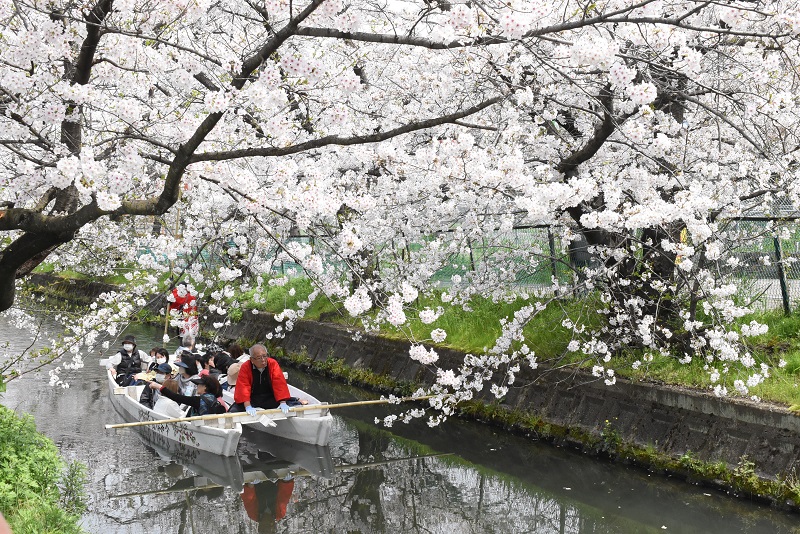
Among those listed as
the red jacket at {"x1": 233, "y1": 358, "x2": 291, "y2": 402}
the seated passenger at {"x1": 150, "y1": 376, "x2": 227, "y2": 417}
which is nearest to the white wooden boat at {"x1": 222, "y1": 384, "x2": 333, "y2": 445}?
the red jacket at {"x1": 233, "y1": 358, "x2": 291, "y2": 402}

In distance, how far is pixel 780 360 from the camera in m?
9.31

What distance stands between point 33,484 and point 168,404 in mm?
5502

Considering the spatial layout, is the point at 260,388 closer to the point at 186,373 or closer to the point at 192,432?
the point at 192,432

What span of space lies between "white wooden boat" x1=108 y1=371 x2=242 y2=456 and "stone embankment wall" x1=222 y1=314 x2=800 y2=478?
3603 mm

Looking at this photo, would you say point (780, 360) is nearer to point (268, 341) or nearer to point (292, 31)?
point (292, 31)

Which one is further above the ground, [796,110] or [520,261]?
[796,110]

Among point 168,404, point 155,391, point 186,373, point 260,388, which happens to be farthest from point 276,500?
point 155,391

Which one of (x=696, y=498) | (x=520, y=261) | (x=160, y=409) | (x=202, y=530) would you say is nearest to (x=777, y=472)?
(x=696, y=498)

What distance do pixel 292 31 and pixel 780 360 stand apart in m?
7.15

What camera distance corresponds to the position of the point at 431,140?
32.0ft

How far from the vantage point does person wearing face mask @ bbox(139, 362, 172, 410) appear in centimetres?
1362

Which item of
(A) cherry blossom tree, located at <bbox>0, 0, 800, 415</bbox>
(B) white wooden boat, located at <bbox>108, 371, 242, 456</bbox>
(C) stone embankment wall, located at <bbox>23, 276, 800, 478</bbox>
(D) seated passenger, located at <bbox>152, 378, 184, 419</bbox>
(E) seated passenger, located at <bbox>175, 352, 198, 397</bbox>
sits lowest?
(B) white wooden boat, located at <bbox>108, 371, 242, 456</bbox>

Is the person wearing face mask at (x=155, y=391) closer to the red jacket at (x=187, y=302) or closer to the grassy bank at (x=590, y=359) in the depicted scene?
the red jacket at (x=187, y=302)

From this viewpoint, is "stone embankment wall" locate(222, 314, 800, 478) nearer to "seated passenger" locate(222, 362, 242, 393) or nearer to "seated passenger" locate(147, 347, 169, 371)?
"seated passenger" locate(222, 362, 242, 393)
